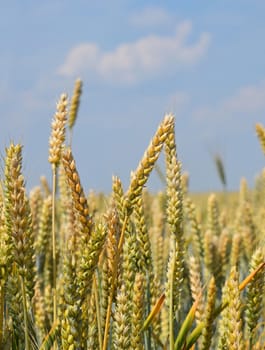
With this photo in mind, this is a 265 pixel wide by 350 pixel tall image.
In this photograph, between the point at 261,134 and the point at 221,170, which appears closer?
the point at 261,134

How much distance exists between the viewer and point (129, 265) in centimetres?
144

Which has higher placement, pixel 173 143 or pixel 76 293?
pixel 173 143

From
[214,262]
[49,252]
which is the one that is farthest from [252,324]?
[49,252]

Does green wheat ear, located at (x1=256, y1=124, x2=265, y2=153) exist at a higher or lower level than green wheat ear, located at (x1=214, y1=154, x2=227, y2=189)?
lower

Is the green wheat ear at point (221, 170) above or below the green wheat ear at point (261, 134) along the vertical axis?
above

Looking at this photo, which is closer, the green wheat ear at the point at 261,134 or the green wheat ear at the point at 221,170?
the green wheat ear at the point at 261,134

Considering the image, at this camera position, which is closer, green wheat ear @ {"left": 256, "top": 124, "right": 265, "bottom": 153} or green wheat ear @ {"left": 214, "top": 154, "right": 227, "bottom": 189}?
green wheat ear @ {"left": 256, "top": 124, "right": 265, "bottom": 153}

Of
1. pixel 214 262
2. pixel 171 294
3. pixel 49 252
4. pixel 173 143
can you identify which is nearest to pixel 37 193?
pixel 49 252

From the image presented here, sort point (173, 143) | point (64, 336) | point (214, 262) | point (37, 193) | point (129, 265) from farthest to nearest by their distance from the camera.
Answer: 1. point (37, 193)
2. point (214, 262)
3. point (173, 143)
4. point (129, 265)
5. point (64, 336)

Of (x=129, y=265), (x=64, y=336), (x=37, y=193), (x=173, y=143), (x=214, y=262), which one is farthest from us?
(x=37, y=193)

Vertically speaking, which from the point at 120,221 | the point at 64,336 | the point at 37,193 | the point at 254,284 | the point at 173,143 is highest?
the point at 37,193

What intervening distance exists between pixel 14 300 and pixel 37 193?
161cm

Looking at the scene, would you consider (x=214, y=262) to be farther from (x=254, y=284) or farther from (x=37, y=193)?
(x=254, y=284)

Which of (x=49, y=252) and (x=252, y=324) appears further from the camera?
(x=49, y=252)
